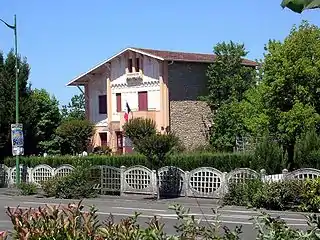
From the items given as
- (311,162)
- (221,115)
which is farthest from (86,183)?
(221,115)

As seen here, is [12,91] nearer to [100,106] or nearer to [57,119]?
[100,106]

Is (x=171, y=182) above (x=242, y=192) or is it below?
above

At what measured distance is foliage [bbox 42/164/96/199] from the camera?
99.9ft

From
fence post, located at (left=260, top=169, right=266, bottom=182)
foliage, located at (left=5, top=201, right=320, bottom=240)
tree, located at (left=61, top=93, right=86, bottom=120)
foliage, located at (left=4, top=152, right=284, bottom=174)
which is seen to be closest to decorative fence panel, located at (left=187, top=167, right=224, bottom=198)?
foliage, located at (left=4, top=152, right=284, bottom=174)

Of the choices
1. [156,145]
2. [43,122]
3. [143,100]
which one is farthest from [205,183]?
[43,122]

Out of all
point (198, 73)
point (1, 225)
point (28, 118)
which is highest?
point (198, 73)

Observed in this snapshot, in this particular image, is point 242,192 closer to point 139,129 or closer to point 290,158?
point 290,158

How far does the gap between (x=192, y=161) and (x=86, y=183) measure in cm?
473

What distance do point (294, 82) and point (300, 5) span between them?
37.0 metres

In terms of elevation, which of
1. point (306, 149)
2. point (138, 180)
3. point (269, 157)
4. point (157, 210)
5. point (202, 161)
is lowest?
point (157, 210)

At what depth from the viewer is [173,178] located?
29531 millimetres

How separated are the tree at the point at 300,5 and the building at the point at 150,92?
44.2m

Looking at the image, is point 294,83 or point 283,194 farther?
point 294,83

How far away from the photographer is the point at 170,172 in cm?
2950
